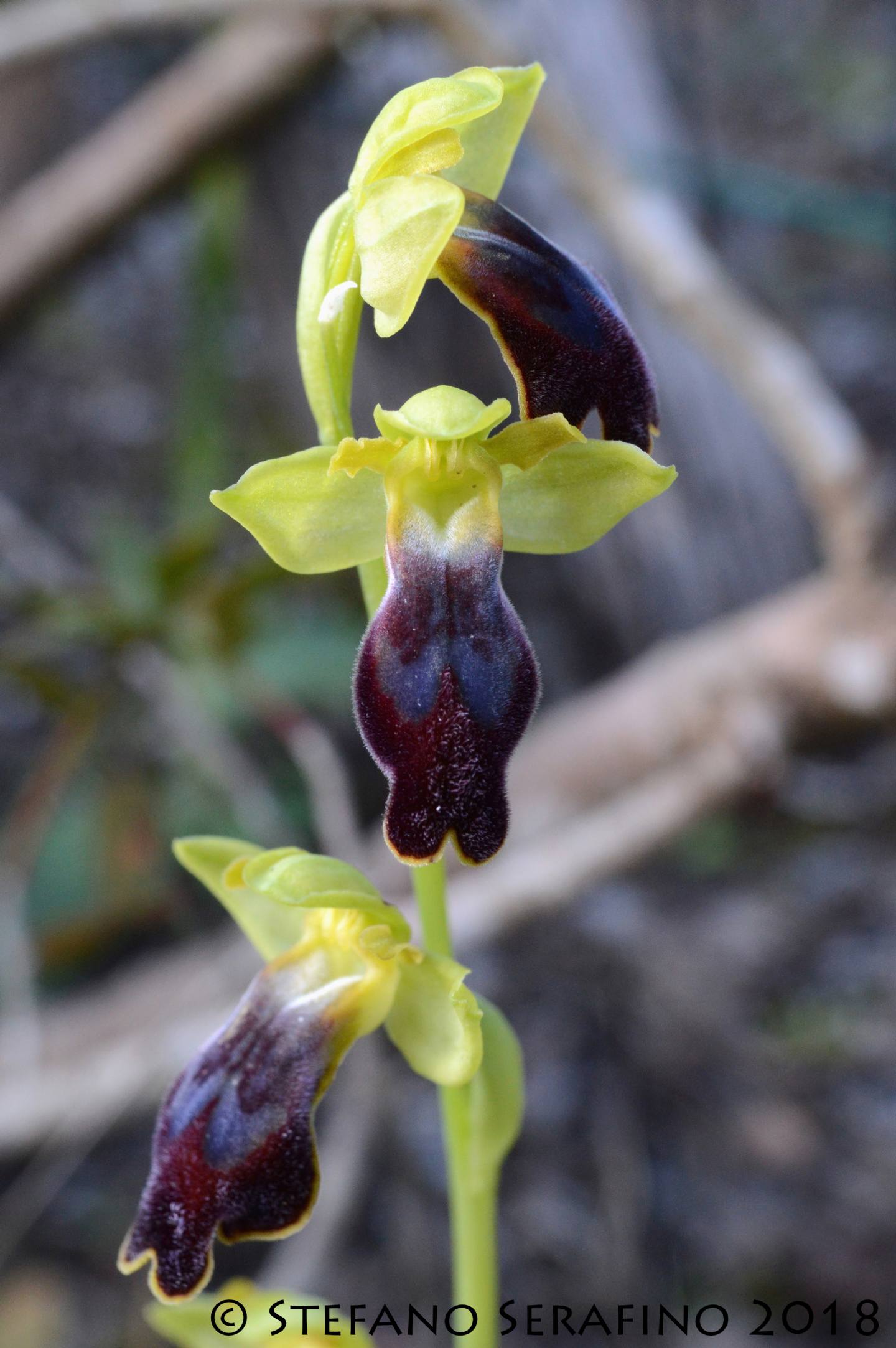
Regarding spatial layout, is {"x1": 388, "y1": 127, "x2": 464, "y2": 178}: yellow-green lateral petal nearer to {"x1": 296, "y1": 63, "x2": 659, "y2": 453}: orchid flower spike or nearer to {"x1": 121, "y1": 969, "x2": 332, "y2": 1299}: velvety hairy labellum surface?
{"x1": 296, "y1": 63, "x2": 659, "y2": 453}: orchid flower spike

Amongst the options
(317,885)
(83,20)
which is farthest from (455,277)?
(83,20)

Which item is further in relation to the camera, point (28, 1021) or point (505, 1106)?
point (28, 1021)

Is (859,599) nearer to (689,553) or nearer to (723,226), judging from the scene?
(689,553)

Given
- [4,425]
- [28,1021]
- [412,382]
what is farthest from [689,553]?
[28,1021]

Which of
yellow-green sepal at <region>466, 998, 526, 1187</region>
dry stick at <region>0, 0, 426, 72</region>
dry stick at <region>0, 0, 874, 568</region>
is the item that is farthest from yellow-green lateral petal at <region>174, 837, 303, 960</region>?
dry stick at <region>0, 0, 426, 72</region>

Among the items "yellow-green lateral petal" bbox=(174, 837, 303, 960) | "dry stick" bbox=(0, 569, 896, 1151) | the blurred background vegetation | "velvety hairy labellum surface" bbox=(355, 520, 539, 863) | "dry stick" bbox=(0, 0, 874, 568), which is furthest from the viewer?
"dry stick" bbox=(0, 0, 874, 568)

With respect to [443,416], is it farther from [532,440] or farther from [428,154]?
[428,154]

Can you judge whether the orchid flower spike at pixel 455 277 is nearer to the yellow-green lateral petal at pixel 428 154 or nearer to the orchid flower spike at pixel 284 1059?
the yellow-green lateral petal at pixel 428 154
